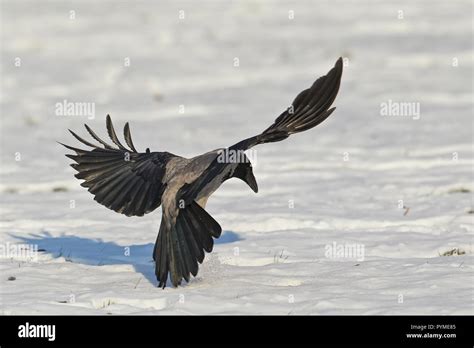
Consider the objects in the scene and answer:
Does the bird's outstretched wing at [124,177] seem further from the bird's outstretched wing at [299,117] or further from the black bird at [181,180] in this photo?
the bird's outstretched wing at [299,117]

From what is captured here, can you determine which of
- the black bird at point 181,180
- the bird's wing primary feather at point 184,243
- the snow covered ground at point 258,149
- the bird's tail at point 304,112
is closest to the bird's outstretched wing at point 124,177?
the black bird at point 181,180

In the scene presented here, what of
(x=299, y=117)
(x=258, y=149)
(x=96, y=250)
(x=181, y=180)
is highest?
(x=258, y=149)

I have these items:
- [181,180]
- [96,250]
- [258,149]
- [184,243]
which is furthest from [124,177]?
[258,149]

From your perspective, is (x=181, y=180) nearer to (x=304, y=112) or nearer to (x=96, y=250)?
(x=304, y=112)

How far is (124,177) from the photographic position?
23.2ft

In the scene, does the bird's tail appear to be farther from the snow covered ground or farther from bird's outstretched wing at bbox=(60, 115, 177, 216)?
the snow covered ground

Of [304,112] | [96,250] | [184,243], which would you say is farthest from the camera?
[96,250]

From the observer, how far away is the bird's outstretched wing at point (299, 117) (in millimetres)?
6473

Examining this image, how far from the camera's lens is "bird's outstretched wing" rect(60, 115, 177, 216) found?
687 cm

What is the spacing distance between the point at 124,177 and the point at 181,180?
52 centimetres

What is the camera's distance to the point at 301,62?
17234 mm

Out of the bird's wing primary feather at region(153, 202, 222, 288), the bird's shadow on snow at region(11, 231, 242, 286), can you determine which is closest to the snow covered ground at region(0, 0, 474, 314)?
the bird's shadow on snow at region(11, 231, 242, 286)
